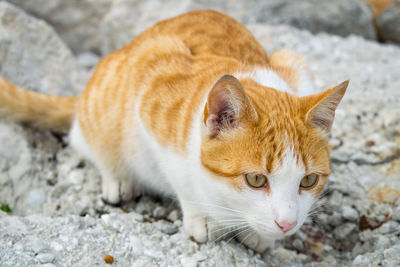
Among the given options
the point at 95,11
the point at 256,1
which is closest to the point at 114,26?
the point at 95,11

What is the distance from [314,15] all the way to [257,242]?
145 inches

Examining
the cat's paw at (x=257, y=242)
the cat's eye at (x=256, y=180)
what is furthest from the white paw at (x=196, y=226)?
the cat's eye at (x=256, y=180)

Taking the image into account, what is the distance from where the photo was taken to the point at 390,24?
6.27 metres

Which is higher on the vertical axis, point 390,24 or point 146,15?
point 146,15

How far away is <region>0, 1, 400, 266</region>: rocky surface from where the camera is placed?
2508mm

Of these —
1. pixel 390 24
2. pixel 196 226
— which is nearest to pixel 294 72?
pixel 196 226

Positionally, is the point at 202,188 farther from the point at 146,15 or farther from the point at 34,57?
the point at 146,15

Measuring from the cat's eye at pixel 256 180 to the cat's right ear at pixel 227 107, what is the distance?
0.26 meters

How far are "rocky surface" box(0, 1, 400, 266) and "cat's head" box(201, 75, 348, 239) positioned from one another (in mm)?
508

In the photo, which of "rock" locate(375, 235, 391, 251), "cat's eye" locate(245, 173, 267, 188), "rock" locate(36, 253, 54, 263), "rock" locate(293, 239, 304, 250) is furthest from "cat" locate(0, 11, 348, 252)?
"rock" locate(36, 253, 54, 263)

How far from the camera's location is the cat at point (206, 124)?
215cm

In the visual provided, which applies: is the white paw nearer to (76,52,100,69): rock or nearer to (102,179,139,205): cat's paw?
(102,179,139,205): cat's paw

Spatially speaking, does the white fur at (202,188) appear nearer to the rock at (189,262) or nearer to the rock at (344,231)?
the rock at (189,262)

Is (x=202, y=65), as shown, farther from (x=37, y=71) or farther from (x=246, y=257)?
(x=37, y=71)
